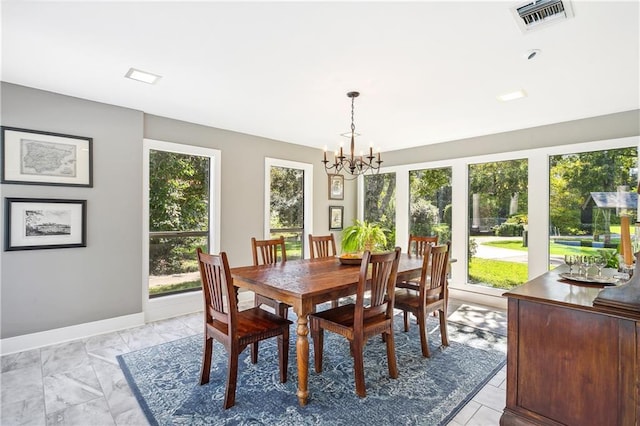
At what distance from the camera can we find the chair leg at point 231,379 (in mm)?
2145

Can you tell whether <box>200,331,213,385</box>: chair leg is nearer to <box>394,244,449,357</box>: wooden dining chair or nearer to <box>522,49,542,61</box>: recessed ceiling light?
<box>394,244,449,357</box>: wooden dining chair

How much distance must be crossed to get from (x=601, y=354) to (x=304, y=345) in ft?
5.46

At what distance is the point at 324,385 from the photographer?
2453 millimetres

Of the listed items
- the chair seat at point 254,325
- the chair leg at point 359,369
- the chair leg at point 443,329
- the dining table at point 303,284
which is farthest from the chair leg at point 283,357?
the chair leg at point 443,329

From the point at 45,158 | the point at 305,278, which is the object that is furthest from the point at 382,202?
the point at 45,158

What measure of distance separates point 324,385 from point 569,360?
1.59 metres

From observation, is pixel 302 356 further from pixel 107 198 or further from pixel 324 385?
pixel 107 198

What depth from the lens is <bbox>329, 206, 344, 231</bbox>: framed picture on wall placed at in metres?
6.03

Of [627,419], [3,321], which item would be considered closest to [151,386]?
[3,321]

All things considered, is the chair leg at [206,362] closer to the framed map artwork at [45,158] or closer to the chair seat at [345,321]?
the chair seat at [345,321]

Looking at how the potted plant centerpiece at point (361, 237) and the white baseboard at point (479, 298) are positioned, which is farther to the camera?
the potted plant centerpiece at point (361, 237)

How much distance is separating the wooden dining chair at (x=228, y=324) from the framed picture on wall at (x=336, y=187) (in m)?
3.67

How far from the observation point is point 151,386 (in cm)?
243

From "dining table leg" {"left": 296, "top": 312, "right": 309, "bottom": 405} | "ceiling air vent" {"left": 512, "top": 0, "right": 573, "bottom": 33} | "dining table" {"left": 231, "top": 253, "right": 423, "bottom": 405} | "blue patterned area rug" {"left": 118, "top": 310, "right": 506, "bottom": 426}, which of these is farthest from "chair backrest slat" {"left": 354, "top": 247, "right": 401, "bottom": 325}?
"ceiling air vent" {"left": 512, "top": 0, "right": 573, "bottom": 33}
